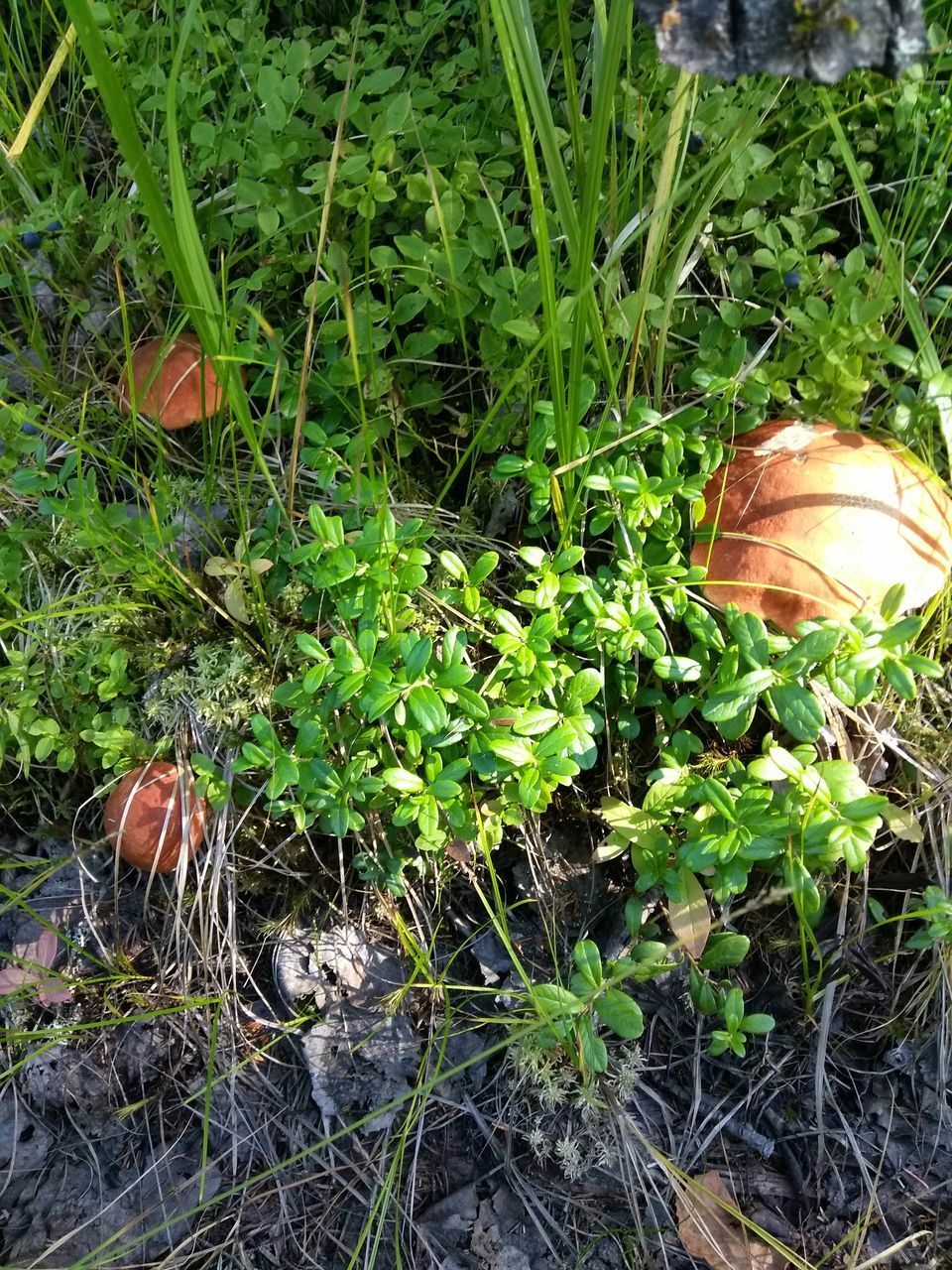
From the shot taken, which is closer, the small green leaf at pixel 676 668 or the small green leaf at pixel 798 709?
the small green leaf at pixel 798 709

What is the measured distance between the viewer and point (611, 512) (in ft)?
6.20

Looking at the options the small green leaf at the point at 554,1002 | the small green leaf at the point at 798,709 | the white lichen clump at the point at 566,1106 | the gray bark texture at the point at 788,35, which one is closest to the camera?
the gray bark texture at the point at 788,35

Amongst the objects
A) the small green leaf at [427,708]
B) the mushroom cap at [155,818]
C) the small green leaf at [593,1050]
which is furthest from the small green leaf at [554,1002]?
the mushroom cap at [155,818]

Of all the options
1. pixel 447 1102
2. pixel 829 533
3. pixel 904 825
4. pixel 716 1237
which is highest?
pixel 829 533

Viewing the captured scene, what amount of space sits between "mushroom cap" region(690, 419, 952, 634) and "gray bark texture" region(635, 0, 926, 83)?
77 centimetres

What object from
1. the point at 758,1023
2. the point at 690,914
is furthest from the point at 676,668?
the point at 758,1023

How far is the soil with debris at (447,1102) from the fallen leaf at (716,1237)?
0.03 m

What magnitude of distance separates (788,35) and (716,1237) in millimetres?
2104

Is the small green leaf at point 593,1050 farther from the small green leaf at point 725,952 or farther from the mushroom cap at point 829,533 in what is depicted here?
the mushroom cap at point 829,533

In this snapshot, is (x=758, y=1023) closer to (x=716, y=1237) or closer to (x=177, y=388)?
(x=716, y=1237)

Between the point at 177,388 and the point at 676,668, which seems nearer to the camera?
the point at 676,668

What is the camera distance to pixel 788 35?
3.72 ft

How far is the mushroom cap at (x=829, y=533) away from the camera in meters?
1.72

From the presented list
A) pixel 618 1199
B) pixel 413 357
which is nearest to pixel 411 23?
pixel 413 357
